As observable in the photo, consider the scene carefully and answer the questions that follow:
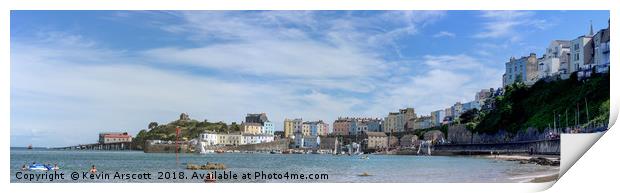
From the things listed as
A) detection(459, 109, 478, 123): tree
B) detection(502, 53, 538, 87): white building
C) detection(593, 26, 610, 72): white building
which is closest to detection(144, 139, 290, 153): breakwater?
detection(459, 109, 478, 123): tree

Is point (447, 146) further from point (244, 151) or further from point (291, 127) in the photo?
point (244, 151)

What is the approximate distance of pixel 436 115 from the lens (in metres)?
45.8

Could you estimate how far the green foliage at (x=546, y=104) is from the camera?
21.8m

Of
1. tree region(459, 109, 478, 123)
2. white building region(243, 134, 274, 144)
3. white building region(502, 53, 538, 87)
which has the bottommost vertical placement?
white building region(243, 134, 274, 144)

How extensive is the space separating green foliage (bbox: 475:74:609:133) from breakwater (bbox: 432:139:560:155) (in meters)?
0.75

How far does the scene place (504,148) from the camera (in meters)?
31.2

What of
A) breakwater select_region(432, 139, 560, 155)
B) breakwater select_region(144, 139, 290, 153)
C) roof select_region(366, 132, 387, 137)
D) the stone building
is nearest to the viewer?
breakwater select_region(432, 139, 560, 155)

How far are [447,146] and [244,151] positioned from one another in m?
11.7

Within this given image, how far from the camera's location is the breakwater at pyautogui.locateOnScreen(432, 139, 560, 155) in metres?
23.5

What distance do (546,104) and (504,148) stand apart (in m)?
3.40

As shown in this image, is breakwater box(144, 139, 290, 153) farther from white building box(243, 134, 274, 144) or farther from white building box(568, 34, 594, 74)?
white building box(568, 34, 594, 74)

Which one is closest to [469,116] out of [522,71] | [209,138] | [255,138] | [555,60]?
[522,71]

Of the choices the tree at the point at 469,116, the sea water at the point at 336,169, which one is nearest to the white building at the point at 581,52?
the sea water at the point at 336,169
